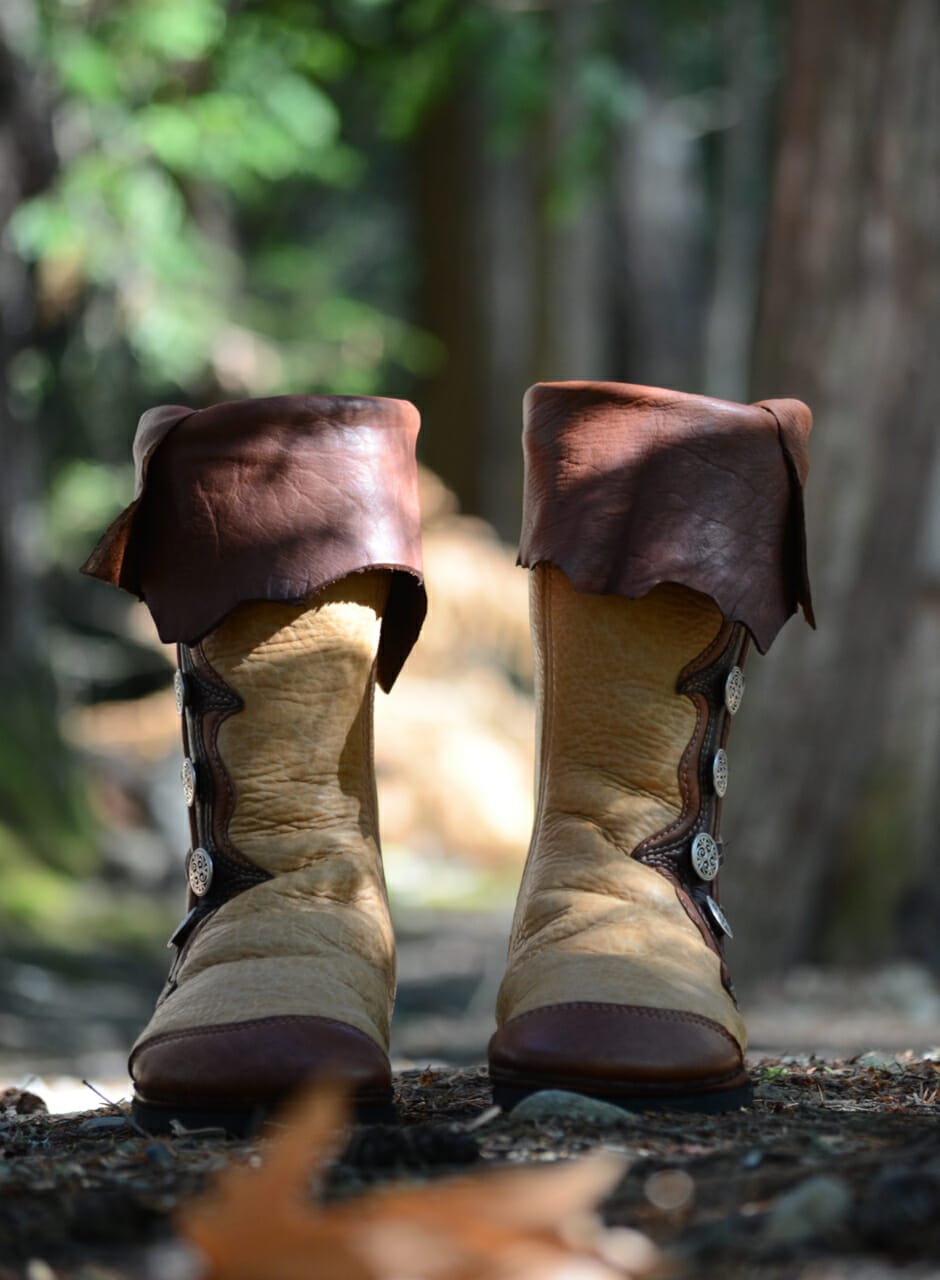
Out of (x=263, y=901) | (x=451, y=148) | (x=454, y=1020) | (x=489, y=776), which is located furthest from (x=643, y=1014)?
(x=451, y=148)

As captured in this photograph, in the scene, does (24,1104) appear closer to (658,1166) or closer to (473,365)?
(658,1166)

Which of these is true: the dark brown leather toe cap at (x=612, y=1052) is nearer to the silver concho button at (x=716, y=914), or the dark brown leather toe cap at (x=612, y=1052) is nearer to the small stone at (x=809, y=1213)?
the silver concho button at (x=716, y=914)

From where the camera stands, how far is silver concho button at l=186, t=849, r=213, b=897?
2002 mm

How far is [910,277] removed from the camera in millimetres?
5223

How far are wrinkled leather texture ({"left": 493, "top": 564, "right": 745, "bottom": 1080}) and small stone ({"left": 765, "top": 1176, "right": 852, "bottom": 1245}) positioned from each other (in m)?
0.56

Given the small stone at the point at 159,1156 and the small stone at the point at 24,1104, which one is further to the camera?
the small stone at the point at 24,1104

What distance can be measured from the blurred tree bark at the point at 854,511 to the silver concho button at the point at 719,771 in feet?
10.4

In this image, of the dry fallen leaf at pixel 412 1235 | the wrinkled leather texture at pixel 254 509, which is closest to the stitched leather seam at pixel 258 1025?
the wrinkled leather texture at pixel 254 509

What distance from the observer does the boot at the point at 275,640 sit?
196 centimetres

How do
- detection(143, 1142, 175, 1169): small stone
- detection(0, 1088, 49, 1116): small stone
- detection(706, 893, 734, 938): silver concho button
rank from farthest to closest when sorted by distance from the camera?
detection(0, 1088, 49, 1116): small stone → detection(706, 893, 734, 938): silver concho button → detection(143, 1142, 175, 1169): small stone

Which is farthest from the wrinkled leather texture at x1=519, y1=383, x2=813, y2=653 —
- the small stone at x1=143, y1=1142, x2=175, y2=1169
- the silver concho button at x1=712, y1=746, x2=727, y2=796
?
the small stone at x1=143, y1=1142, x2=175, y2=1169

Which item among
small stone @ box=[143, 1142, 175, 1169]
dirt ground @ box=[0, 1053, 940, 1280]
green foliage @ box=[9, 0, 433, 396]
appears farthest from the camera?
green foliage @ box=[9, 0, 433, 396]

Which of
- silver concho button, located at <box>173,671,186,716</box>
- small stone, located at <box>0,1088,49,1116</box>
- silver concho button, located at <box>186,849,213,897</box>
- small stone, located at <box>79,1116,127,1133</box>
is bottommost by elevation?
small stone, located at <box>0,1088,49,1116</box>

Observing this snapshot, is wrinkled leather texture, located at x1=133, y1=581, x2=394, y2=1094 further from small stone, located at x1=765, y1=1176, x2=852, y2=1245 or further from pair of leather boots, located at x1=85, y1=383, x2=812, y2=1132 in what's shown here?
small stone, located at x1=765, y1=1176, x2=852, y2=1245
